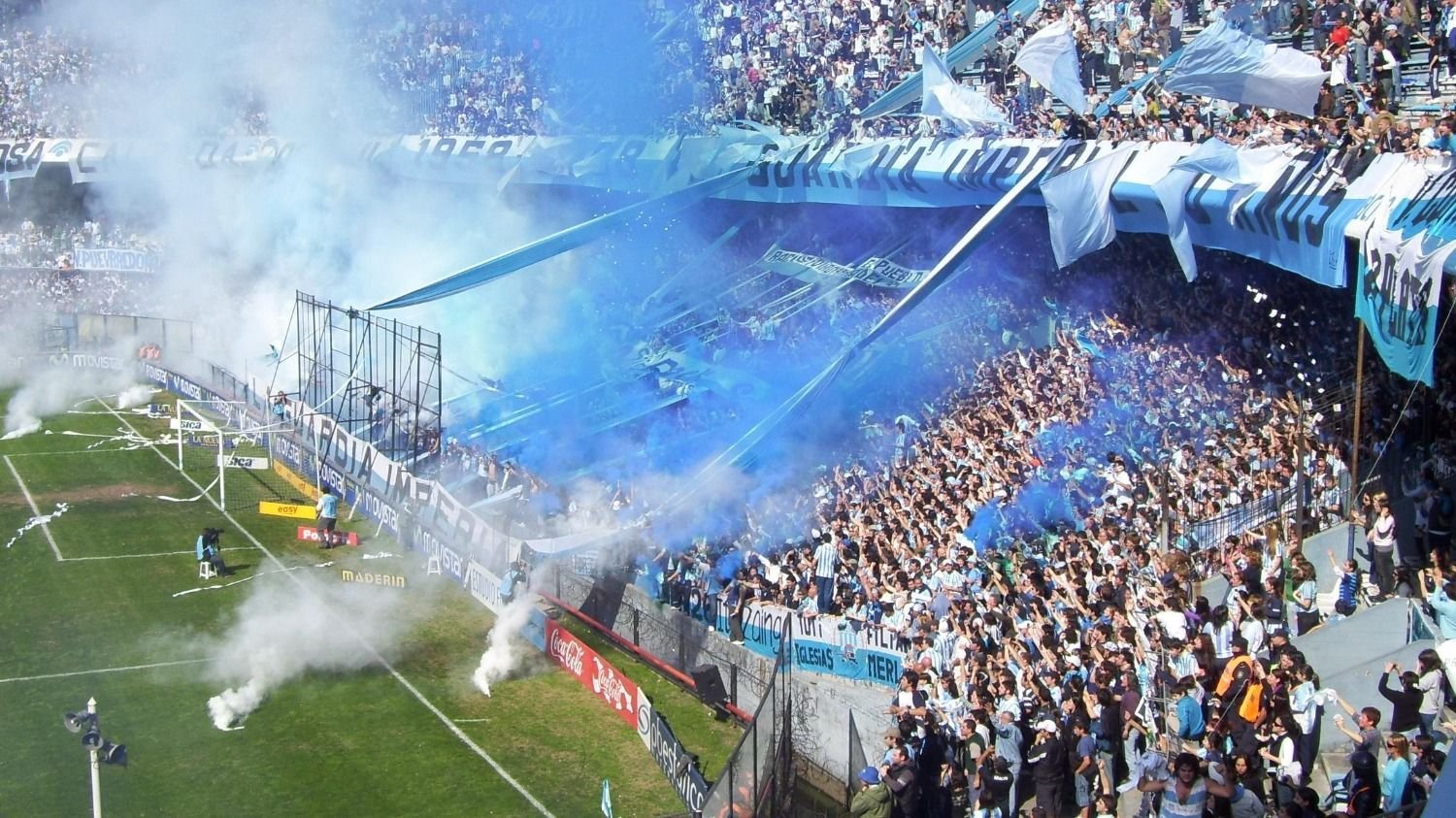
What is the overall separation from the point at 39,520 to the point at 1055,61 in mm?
17478

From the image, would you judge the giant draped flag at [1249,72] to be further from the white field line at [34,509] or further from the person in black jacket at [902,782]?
the white field line at [34,509]

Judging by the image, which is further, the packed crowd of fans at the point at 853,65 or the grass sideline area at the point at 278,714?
the packed crowd of fans at the point at 853,65

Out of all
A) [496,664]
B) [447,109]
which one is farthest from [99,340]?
[496,664]

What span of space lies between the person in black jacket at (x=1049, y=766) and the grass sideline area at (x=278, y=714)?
448 cm

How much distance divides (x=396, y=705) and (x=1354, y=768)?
35.5 ft

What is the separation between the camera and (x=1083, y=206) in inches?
752

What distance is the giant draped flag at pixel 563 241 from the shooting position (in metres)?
26.5

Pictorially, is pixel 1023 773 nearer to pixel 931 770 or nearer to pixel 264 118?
pixel 931 770

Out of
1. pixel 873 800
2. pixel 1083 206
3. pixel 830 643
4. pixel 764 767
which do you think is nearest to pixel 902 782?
pixel 873 800

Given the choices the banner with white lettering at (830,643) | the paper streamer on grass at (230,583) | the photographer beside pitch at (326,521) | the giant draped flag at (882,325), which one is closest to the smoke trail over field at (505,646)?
the giant draped flag at (882,325)

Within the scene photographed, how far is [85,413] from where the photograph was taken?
112 feet

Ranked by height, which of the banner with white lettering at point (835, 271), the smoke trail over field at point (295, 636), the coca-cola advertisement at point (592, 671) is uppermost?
the banner with white lettering at point (835, 271)

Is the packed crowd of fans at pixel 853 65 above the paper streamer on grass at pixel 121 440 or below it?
above

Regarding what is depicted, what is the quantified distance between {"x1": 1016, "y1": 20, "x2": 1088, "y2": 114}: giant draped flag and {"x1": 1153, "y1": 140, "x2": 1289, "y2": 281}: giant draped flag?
2.31 metres
